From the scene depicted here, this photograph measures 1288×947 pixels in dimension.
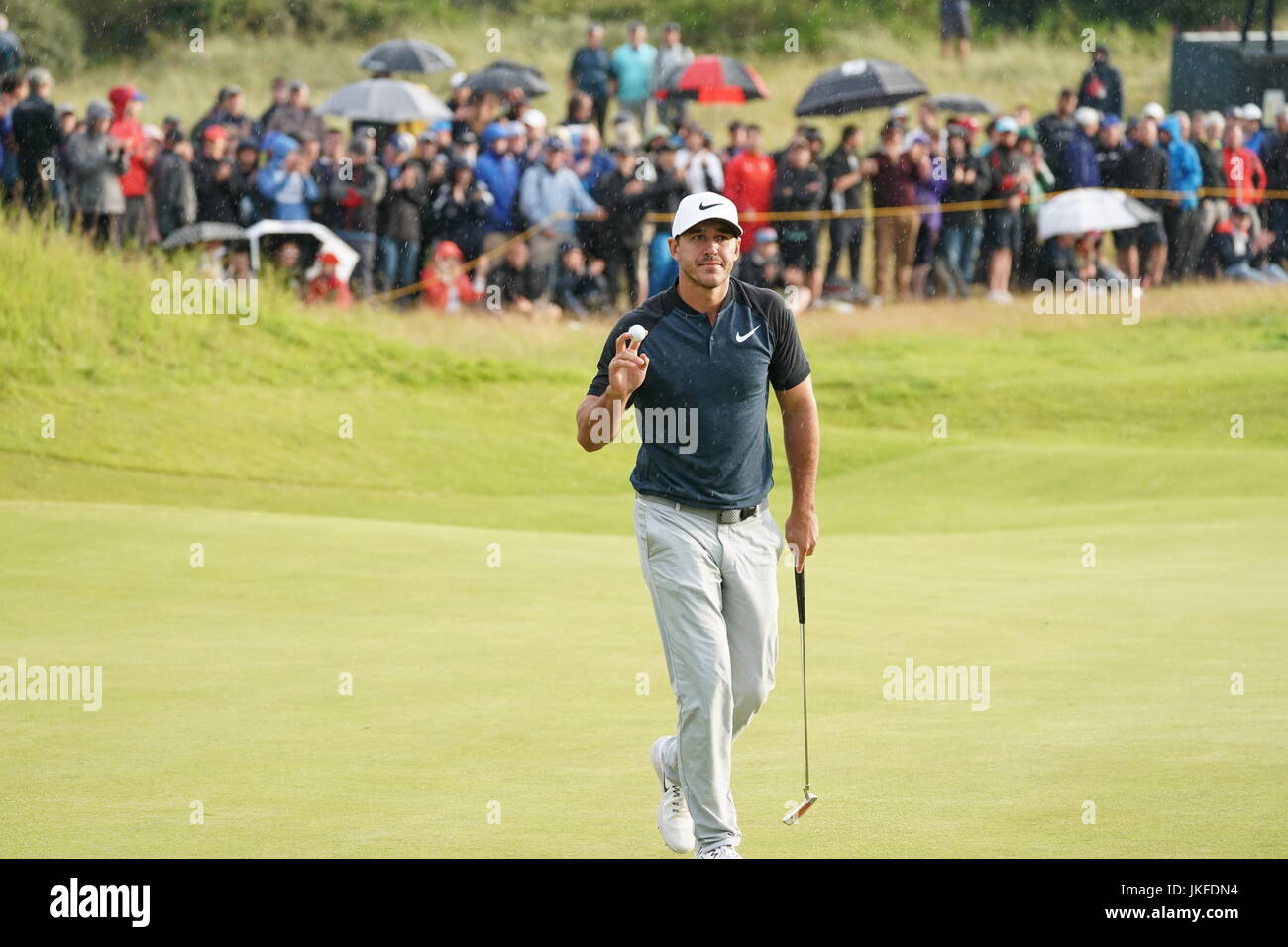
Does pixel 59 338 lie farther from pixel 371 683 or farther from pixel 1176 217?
pixel 371 683

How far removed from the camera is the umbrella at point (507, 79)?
104 feet

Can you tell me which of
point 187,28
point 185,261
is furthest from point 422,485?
point 187,28

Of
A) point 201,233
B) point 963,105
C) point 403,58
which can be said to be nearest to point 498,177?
point 201,233

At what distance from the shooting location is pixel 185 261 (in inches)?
1066

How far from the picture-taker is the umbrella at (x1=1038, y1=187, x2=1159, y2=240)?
28.2m

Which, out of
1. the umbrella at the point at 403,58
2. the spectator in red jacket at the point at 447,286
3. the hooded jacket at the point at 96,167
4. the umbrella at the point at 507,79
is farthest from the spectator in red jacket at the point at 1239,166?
the hooded jacket at the point at 96,167

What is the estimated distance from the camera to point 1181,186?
29.2 meters

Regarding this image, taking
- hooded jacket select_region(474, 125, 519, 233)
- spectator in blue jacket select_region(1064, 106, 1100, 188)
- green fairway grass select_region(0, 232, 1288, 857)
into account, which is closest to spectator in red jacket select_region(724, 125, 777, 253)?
green fairway grass select_region(0, 232, 1288, 857)

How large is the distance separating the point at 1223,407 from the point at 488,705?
18.9 metres

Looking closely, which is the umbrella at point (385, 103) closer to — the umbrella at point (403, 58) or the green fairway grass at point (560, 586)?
the umbrella at point (403, 58)

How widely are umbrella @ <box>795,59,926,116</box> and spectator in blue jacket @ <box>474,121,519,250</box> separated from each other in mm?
6042

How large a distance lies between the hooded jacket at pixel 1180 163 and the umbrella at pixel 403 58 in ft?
35.8
